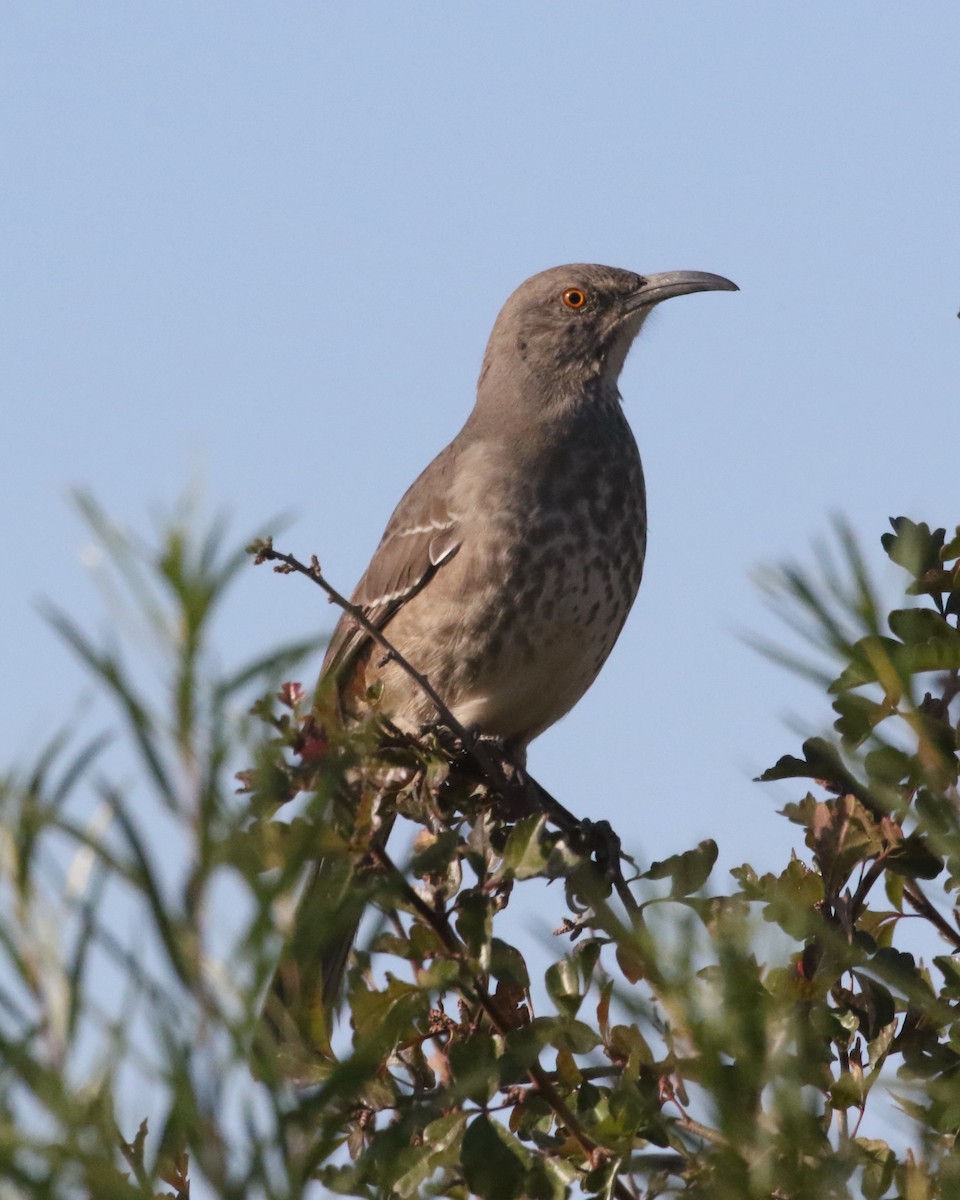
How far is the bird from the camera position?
551cm

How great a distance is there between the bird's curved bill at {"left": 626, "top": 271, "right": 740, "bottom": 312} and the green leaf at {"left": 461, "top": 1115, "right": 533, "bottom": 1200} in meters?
5.47

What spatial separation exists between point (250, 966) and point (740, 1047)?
0.32 meters

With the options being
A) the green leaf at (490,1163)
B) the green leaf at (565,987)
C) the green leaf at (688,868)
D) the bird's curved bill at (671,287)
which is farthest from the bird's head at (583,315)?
the green leaf at (490,1163)

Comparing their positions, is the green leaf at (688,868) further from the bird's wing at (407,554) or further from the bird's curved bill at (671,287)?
the bird's curved bill at (671,287)

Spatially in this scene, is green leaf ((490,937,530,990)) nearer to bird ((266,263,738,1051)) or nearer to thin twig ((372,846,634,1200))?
thin twig ((372,846,634,1200))

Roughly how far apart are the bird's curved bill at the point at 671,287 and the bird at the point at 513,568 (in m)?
0.67

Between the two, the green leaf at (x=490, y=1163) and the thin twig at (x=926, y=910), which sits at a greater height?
the thin twig at (x=926, y=910)

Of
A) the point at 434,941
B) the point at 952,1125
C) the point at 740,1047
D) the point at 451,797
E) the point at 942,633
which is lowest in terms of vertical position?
the point at 740,1047

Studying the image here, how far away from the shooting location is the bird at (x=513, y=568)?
5.51m

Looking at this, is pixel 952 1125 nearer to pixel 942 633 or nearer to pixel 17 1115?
pixel 942 633

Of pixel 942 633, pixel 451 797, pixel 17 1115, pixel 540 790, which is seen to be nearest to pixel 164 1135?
pixel 17 1115

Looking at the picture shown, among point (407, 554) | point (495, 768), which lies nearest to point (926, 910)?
point (495, 768)

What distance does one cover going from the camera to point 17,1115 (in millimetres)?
957

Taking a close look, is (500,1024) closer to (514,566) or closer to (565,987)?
(565,987)
